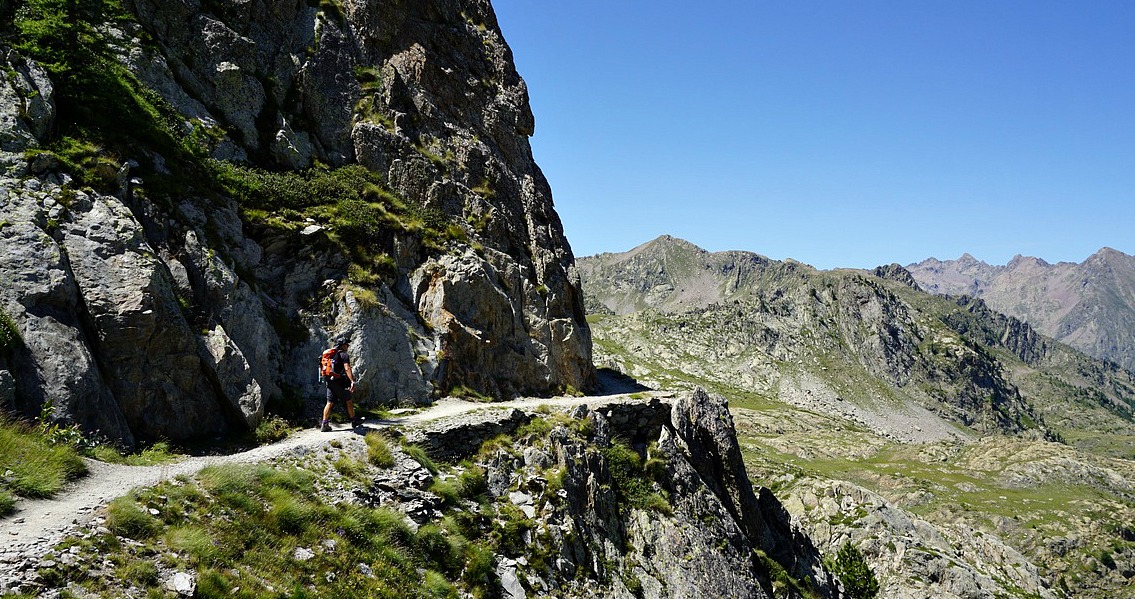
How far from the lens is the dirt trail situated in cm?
905

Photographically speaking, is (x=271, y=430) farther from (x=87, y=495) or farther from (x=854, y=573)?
(x=854, y=573)

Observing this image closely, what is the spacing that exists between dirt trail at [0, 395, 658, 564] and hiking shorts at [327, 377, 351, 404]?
1440 millimetres

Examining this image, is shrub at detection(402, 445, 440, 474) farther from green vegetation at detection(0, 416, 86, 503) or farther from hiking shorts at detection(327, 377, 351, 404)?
green vegetation at detection(0, 416, 86, 503)

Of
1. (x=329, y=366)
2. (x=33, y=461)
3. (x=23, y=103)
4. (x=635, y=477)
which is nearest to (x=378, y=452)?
(x=329, y=366)

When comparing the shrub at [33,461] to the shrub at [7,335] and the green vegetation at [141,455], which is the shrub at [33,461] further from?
the shrub at [7,335]

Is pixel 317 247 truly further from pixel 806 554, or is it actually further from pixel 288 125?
pixel 806 554

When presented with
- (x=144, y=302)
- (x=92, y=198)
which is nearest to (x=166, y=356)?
(x=144, y=302)

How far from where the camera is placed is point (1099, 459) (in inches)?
5463

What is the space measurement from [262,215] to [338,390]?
36.2 ft

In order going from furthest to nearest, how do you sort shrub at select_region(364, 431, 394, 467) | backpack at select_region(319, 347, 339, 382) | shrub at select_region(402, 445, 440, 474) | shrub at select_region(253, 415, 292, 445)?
backpack at select_region(319, 347, 339, 382) < shrub at select_region(402, 445, 440, 474) < shrub at select_region(253, 415, 292, 445) < shrub at select_region(364, 431, 394, 467)

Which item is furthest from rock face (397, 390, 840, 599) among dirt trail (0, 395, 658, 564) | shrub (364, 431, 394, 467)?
dirt trail (0, 395, 658, 564)

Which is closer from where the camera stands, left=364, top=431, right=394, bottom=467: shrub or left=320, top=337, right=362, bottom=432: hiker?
left=364, top=431, right=394, bottom=467: shrub

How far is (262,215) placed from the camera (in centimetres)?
2569

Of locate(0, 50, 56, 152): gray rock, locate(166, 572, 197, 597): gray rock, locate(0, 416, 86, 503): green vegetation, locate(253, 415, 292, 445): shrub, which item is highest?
locate(0, 50, 56, 152): gray rock
